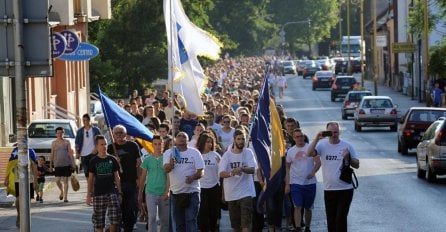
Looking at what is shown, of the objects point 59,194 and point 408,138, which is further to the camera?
point 408,138

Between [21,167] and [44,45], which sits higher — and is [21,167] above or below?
below

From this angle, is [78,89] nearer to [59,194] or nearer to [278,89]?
[59,194]

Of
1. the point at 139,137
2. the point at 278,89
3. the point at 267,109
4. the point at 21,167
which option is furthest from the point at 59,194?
the point at 278,89

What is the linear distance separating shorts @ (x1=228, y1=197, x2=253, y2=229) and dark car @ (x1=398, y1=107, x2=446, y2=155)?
20210mm

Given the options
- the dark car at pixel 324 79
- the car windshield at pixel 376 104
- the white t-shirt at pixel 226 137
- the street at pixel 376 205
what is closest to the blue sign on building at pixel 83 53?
the street at pixel 376 205

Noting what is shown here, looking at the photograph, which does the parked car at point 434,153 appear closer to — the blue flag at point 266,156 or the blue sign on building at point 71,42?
the blue sign on building at point 71,42

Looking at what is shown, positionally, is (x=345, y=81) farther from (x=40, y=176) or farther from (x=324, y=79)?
(x=40, y=176)

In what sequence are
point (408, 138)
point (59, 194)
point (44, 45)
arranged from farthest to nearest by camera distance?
point (408, 138), point (59, 194), point (44, 45)

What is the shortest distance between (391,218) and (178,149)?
5.58 meters

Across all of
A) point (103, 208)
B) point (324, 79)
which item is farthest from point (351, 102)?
point (103, 208)

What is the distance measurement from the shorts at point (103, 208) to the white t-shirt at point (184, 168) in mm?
983

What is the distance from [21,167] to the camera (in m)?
11.5

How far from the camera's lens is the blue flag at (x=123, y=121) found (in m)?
19.1

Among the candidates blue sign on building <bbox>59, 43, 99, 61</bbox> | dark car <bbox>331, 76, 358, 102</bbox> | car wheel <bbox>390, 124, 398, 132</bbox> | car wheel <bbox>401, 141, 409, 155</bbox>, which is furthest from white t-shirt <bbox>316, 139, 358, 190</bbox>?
dark car <bbox>331, 76, 358, 102</bbox>
